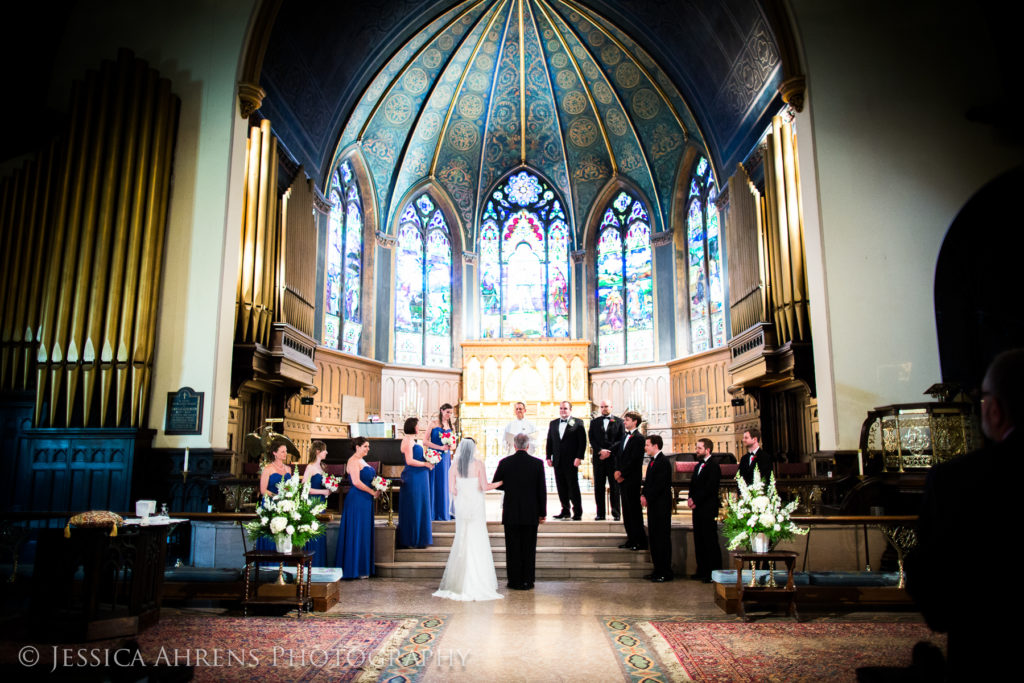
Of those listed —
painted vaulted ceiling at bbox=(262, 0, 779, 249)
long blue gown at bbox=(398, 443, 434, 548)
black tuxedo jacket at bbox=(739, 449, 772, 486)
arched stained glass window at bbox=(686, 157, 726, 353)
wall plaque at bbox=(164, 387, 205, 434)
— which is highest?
painted vaulted ceiling at bbox=(262, 0, 779, 249)

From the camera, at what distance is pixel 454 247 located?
65.4 feet

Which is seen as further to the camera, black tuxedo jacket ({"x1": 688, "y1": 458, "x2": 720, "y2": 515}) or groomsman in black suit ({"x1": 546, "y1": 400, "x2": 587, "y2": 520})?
groomsman in black suit ({"x1": 546, "y1": 400, "x2": 587, "y2": 520})

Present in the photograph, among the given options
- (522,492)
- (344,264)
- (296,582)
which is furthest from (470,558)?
(344,264)

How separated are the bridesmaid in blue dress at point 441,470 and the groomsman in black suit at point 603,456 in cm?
190

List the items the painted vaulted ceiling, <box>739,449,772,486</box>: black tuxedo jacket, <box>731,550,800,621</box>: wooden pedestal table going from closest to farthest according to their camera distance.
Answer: <box>731,550,800,621</box>: wooden pedestal table → <box>739,449,772,486</box>: black tuxedo jacket → the painted vaulted ceiling

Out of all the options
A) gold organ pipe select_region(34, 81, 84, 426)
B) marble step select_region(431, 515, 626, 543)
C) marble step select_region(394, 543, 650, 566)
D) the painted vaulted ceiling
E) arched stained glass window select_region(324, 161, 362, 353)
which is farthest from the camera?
arched stained glass window select_region(324, 161, 362, 353)

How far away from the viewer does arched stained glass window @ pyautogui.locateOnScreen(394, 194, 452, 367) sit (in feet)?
61.2

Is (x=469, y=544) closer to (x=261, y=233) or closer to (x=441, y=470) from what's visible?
(x=441, y=470)

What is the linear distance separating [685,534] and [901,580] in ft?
8.38

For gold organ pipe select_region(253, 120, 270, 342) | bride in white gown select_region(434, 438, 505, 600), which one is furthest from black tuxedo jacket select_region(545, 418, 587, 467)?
gold organ pipe select_region(253, 120, 270, 342)

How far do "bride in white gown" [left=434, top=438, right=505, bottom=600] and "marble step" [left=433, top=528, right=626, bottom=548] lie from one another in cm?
178

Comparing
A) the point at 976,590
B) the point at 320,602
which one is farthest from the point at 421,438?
the point at 976,590

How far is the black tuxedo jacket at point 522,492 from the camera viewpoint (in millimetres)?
7027

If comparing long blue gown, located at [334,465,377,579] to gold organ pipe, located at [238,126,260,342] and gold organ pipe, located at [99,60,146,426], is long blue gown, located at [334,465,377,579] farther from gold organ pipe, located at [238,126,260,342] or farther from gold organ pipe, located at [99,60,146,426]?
gold organ pipe, located at [238,126,260,342]
